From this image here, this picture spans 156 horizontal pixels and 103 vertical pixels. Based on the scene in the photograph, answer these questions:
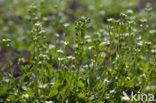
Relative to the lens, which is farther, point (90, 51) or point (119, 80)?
point (90, 51)

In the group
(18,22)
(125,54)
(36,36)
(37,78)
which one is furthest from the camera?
(18,22)

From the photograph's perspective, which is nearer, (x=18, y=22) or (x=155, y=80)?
(x=155, y=80)

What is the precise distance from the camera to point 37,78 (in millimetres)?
2764

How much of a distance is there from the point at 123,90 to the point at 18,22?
385 centimetres

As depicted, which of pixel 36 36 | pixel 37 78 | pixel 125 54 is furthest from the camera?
pixel 125 54

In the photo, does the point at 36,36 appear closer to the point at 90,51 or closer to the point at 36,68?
the point at 36,68

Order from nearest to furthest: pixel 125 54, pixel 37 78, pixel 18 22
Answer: pixel 37 78 → pixel 125 54 → pixel 18 22

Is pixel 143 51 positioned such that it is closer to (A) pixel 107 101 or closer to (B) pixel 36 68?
(A) pixel 107 101

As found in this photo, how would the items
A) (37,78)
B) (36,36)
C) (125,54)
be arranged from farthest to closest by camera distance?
1. (125,54)
2. (37,78)
3. (36,36)

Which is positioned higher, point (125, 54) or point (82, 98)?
point (125, 54)

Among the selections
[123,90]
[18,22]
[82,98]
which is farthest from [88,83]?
[18,22]

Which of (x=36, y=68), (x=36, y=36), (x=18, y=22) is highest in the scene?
(x=18, y=22)

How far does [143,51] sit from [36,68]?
1.14 metres

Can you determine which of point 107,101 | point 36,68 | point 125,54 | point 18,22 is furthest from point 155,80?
point 18,22
